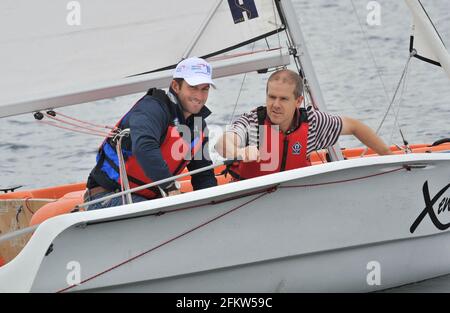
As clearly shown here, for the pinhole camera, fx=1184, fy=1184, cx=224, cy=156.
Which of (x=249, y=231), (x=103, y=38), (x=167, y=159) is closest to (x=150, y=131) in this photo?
(x=167, y=159)

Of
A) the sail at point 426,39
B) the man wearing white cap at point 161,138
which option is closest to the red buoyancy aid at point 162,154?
the man wearing white cap at point 161,138

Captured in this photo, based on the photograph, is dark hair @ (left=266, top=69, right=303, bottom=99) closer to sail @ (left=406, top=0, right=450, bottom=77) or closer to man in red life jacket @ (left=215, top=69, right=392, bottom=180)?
man in red life jacket @ (left=215, top=69, right=392, bottom=180)

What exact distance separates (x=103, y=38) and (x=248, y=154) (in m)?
1.20

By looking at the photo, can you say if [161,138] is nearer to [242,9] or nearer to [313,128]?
[313,128]

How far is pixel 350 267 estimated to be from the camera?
200 inches

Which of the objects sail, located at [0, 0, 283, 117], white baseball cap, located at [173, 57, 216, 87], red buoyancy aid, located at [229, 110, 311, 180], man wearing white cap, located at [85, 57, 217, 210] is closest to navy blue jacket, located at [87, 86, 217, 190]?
man wearing white cap, located at [85, 57, 217, 210]

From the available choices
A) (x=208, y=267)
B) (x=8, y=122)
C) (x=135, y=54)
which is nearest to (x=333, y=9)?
(x=8, y=122)

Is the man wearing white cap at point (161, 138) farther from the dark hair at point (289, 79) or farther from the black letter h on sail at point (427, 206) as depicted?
the black letter h on sail at point (427, 206)

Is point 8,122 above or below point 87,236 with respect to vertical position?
above

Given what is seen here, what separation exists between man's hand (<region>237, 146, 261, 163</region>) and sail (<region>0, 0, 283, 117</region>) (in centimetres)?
93

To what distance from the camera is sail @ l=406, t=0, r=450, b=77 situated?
19.2 ft

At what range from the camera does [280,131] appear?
519 centimetres
